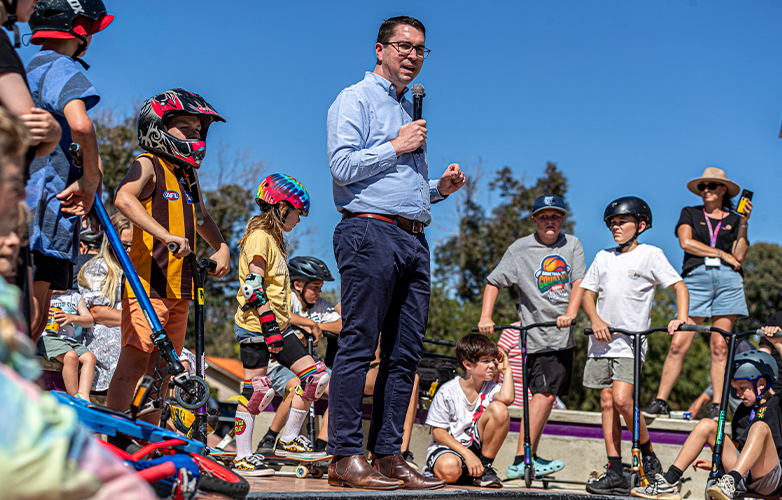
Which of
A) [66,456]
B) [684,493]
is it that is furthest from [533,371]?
[66,456]

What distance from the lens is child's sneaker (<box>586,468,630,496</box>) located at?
5719 mm

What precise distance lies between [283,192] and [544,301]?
255 cm

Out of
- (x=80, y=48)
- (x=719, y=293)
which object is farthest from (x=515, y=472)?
(x=80, y=48)

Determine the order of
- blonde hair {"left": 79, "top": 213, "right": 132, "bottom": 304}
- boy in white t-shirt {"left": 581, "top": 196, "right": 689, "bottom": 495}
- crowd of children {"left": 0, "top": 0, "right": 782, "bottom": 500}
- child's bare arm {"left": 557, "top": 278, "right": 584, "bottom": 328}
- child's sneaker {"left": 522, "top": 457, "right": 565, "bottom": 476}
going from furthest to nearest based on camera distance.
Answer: blonde hair {"left": 79, "top": 213, "right": 132, "bottom": 304} → child's sneaker {"left": 522, "top": 457, "right": 565, "bottom": 476} → child's bare arm {"left": 557, "top": 278, "right": 584, "bottom": 328} → boy in white t-shirt {"left": 581, "top": 196, "right": 689, "bottom": 495} → crowd of children {"left": 0, "top": 0, "right": 782, "bottom": 500}

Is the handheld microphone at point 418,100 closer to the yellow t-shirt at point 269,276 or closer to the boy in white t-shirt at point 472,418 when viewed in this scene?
the yellow t-shirt at point 269,276

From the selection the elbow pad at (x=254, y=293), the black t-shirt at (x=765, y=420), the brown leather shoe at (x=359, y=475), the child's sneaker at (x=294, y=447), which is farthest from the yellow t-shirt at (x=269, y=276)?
the black t-shirt at (x=765, y=420)

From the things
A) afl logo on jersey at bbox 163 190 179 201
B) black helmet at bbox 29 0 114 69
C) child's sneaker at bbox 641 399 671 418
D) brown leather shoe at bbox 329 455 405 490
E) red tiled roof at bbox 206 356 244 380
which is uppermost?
black helmet at bbox 29 0 114 69

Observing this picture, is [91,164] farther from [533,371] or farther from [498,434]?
[533,371]

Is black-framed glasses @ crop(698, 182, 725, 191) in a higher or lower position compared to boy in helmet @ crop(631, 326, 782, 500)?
higher

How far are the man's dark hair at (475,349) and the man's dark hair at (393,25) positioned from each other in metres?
2.69

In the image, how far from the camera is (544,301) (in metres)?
6.62

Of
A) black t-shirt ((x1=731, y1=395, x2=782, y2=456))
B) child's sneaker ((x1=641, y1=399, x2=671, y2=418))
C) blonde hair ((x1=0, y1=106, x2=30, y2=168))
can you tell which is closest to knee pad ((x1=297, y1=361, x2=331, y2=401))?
black t-shirt ((x1=731, y1=395, x2=782, y2=456))

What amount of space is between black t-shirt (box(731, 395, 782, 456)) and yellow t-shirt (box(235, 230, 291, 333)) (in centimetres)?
359

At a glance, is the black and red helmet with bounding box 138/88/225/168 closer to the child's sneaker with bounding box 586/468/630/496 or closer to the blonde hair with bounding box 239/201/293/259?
the blonde hair with bounding box 239/201/293/259
